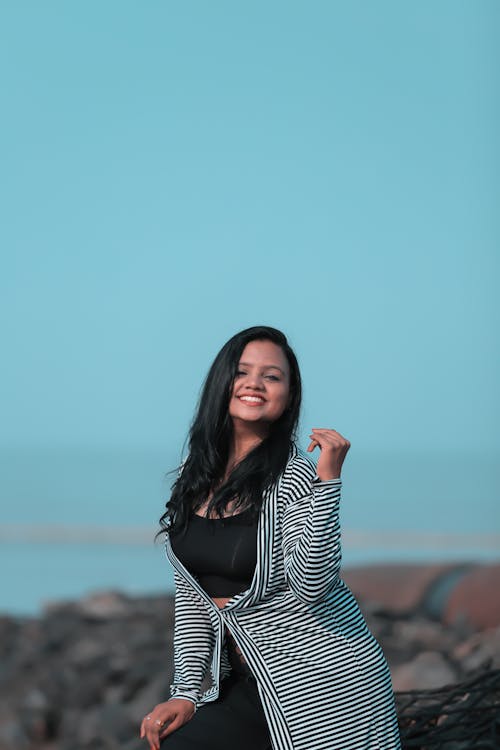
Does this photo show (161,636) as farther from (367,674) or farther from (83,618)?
(367,674)

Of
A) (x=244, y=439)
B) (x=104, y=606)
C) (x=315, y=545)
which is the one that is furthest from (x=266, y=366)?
(x=104, y=606)

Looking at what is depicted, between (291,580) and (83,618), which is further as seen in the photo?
(83,618)

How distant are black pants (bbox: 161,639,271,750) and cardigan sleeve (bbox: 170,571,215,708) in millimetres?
93

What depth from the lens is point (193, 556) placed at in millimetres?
2592

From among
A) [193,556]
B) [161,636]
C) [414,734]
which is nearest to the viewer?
[193,556]

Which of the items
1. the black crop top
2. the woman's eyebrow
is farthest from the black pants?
the woman's eyebrow

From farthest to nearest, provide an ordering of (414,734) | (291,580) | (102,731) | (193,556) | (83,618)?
(83,618)
(102,731)
(414,734)
(193,556)
(291,580)

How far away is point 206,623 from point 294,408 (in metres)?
0.51

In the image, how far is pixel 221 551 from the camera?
2.56m

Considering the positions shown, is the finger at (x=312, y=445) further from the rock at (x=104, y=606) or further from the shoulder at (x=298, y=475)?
the rock at (x=104, y=606)

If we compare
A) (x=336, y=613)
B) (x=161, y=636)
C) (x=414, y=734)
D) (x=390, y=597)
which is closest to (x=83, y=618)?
(x=161, y=636)

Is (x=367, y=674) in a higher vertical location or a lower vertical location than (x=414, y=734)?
higher

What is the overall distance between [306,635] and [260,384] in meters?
0.54

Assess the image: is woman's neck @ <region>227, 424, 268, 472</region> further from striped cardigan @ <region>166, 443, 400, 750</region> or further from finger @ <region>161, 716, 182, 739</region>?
finger @ <region>161, 716, 182, 739</region>
